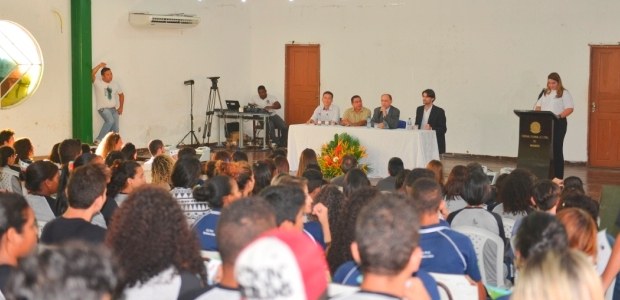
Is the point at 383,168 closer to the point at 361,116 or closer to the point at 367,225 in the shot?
the point at 361,116

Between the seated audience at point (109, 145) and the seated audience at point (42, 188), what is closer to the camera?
the seated audience at point (42, 188)

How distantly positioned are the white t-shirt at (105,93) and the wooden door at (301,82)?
168 inches

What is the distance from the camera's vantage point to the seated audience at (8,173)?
7.45m

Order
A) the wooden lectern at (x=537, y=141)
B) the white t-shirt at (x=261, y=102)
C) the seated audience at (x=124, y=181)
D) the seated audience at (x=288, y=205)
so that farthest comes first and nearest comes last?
the white t-shirt at (x=261, y=102)
the wooden lectern at (x=537, y=141)
the seated audience at (x=124, y=181)
the seated audience at (x=288, y=205)

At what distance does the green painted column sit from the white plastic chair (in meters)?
11.1

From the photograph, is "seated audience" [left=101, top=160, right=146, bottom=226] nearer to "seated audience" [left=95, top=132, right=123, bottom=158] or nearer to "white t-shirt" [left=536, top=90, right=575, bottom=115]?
"seated audience" [left=95, top=132, right=123, bottom=158]

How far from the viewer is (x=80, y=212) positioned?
4.48 metres

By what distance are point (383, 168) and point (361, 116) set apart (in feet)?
4.59

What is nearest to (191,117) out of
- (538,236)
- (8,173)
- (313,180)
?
(8,173)

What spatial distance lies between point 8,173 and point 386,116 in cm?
699

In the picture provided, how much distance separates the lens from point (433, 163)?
7.97 m

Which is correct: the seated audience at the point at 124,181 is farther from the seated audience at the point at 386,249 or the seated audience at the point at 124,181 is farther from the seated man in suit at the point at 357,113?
the seated man in suit at the point at 357,113

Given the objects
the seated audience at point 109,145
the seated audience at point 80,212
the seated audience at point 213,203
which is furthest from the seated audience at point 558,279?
the seated audience at point 109,145

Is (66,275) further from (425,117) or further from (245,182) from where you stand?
(425,117)
